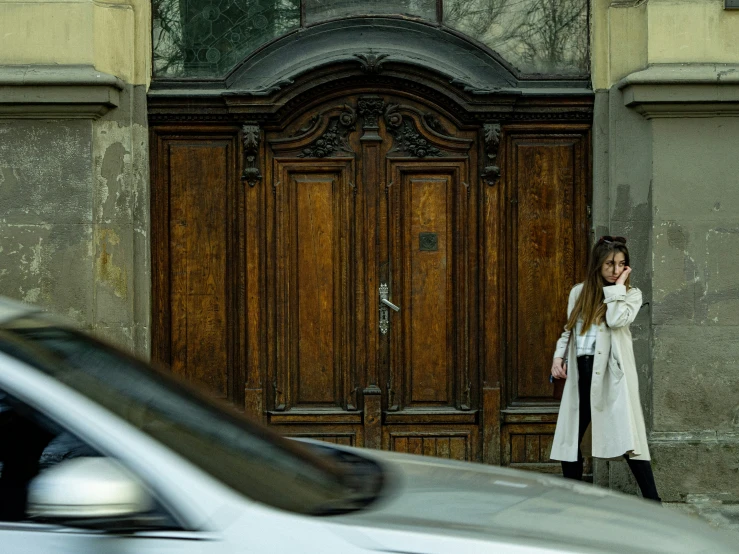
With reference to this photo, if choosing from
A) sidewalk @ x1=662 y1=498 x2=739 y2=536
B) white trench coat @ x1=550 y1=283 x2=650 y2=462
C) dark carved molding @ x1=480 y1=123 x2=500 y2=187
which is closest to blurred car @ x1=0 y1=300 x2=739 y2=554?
white trench coat @ x1=550 y1=283 x2=650 y2=462

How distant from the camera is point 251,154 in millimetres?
8148

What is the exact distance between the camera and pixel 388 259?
27.0 ft

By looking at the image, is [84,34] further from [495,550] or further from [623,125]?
[495,550]

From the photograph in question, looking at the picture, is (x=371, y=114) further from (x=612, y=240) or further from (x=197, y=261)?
(x=612, y=240)

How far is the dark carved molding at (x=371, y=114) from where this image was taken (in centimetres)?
819

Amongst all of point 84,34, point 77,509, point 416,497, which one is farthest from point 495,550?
point 84,34

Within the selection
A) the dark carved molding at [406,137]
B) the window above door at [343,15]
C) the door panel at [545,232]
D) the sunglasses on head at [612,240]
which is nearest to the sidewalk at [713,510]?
the door panel at [545,232]

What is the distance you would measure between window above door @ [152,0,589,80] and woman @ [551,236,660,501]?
196 cm

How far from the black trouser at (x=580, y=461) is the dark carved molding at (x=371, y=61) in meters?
A: 2.61

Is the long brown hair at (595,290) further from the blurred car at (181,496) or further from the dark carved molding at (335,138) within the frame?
the blurred car at (181,496)

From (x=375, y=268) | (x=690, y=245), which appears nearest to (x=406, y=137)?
(x=375, y=268)

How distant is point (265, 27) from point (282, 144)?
883 mm

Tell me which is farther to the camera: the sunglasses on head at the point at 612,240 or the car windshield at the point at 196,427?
the sunglasses on head at the point at 612,240

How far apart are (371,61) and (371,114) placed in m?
0.40
